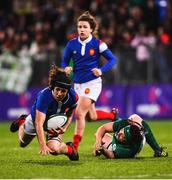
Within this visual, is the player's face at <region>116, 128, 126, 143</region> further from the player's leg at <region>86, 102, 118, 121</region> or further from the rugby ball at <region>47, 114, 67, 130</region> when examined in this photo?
the player's leg at <region>86, 102, 118, 121</region>

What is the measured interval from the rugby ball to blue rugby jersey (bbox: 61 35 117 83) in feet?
7.31

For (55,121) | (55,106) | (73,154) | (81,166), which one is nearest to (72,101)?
(55,106)

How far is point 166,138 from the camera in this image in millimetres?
16438

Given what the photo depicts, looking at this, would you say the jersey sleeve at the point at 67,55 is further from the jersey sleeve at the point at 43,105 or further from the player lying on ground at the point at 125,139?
the jersey sleeve at the point at 43,105

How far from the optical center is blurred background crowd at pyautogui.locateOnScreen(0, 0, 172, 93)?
2302cm

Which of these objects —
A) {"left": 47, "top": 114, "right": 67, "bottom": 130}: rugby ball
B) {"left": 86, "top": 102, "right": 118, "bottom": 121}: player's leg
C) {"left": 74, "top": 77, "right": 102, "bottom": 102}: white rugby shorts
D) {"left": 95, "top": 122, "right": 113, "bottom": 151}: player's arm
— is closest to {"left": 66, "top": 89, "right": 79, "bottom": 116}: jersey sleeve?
{"left": 47, "top": 114, "right": 67, "bottom": 130}: rugby ball

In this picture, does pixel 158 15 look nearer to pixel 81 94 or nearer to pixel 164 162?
pixel 81 94

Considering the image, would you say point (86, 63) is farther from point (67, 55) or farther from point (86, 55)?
point (67, 55)

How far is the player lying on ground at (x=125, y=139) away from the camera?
11.7 m

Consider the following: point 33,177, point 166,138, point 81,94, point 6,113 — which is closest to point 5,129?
point 6,113

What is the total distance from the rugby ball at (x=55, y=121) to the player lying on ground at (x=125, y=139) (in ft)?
2.74

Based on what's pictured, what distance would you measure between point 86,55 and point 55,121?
2421 millimetres

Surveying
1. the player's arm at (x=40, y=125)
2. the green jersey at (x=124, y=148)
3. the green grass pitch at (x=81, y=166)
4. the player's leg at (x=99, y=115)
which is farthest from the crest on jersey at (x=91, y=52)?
the player's arm at (x=40, y=125)

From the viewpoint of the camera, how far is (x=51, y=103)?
11.5 metres
